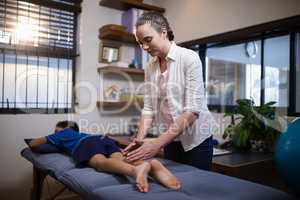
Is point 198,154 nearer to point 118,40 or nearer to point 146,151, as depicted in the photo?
point 146,151

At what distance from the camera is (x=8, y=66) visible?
7.83 ft

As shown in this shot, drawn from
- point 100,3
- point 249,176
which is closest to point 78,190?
point 249,176

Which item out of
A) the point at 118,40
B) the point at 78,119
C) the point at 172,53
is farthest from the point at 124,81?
the point at 172,53

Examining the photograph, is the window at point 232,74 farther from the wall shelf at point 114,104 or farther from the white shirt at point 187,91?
the white shirt at point 187,91

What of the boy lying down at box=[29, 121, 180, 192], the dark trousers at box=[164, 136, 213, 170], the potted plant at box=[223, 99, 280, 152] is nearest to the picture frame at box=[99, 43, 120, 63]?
the boy lying down at box=[29, 121, 180, 192]

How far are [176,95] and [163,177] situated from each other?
1.42ft

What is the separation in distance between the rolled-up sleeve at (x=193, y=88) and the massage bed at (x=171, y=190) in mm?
300

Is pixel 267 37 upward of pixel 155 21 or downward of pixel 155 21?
upward

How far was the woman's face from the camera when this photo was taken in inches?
52.0

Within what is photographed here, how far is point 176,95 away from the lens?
1370mm

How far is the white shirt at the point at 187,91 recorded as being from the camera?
1299 millimetres

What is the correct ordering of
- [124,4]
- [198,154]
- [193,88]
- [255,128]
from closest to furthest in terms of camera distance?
[193,88] < [198,154] < [255,128] < [124,4]

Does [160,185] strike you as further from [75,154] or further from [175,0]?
[175,0]

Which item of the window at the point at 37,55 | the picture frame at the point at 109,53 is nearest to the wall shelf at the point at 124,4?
the window at the point at 37,55
